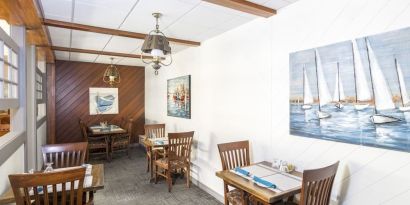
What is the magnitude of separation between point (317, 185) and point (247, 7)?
5.40 feet

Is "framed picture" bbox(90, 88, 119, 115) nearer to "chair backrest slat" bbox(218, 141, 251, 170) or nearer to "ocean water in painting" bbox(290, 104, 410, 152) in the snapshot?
"chair backrest slat" bbox(218, 141, 251, 170)

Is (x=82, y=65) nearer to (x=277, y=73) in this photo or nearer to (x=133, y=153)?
(x=133, y=153)

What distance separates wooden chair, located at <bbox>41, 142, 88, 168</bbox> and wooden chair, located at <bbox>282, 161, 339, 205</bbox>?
226 cm

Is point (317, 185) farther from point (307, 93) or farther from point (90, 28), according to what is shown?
point (90, 28)

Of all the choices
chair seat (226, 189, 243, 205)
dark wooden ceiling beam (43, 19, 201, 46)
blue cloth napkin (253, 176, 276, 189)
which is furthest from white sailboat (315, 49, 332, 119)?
dark wooden ceiling beam (43, 19, 201, 46)

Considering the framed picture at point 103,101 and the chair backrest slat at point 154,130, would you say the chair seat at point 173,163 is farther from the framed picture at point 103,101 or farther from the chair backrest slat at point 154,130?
the framed picture at point 103,101

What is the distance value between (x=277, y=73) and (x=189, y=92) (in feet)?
6.51

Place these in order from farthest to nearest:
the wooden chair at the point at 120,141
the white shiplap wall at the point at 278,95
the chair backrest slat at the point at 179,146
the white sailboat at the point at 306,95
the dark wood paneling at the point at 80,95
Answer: the dark wood paneling at the point at 80,95, the wooden chair at the point at 120,141, the chair backrest slat at the point at 179,146, the white sailboat at the point at 306,95, the white shiplap wall at the point at 278,95

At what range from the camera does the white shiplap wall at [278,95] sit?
163cm

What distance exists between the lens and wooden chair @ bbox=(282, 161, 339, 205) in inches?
57.9

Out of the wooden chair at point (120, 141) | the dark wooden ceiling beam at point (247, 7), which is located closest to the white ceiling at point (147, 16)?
the dark wooden ceiling beam at point (247, 7)

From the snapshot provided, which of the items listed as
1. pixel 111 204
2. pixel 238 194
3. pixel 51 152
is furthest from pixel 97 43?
pixel 238 194

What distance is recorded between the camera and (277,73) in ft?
7.91

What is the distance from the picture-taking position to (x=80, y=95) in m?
5.79
